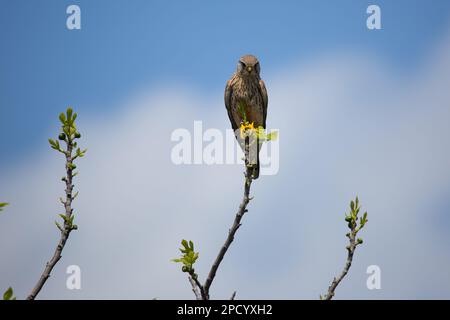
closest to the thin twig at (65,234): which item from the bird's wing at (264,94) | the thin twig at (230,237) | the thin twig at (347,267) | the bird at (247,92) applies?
the thin twig at (230,237)

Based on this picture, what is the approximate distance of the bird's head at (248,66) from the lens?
9.95 meters

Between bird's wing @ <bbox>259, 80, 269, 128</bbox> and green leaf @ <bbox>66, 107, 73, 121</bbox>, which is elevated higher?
bird's wing @ <bbox>259, 80, 269, 128</bbox>

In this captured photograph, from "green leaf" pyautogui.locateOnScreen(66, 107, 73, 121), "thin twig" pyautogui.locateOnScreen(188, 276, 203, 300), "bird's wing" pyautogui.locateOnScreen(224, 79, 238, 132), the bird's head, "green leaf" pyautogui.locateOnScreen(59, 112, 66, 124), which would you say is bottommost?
"thin twig" pyautogui.locateOnScreen(188, 276, 203, 300)

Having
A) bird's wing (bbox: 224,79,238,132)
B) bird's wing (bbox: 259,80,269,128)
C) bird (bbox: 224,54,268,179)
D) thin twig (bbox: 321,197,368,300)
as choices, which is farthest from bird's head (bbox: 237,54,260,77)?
thin twig (bbox: 321,197,368,300)

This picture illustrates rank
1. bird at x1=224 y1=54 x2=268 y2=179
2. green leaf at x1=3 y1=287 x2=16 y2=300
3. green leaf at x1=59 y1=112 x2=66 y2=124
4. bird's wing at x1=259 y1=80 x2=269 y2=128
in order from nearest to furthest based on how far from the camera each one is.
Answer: green leaf at x1=3 y1=287 x2=16 y2=300
green leaf at x1=59 y1=112 x2=66 y2=124
bird at x1=224 y1=54 x2=268 y2=179
bird's wing at x1=259 y1=80 x2=269 y2=128

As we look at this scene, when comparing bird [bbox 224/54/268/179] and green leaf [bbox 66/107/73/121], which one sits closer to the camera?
green leaf [bbox 66/107/73/121]

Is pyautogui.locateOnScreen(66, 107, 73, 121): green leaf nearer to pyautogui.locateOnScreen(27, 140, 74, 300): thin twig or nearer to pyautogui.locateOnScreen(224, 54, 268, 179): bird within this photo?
pyautogui.locateOnScreen(27, 140, 74, 300): thin twig

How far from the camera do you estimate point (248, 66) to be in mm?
9930

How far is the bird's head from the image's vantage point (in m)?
9.95

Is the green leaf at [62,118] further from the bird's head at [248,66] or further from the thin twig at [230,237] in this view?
the bird's head at [248,66]
